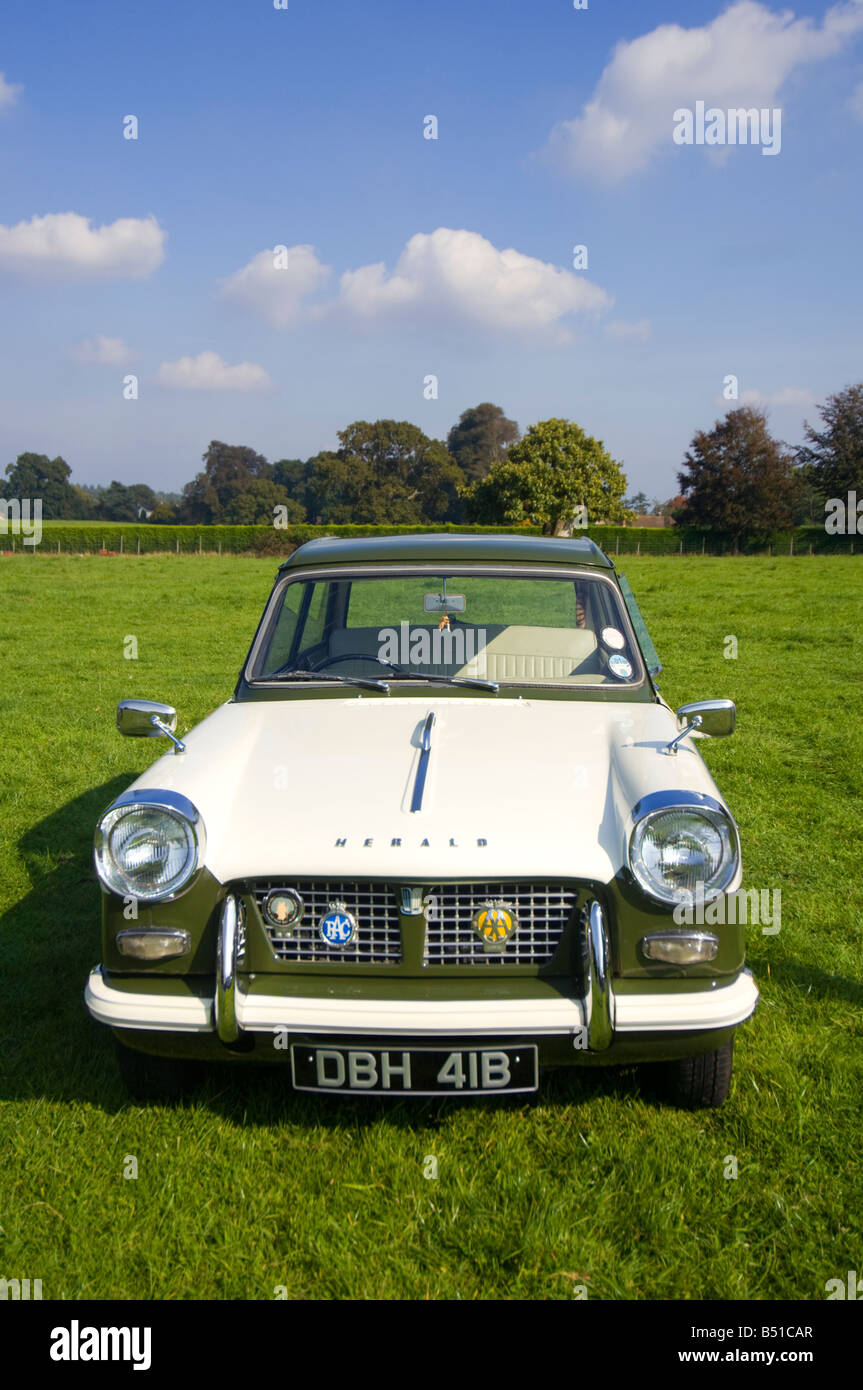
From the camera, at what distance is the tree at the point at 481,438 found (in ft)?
365

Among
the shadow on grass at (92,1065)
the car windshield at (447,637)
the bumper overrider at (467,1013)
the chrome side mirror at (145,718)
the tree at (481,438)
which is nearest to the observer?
the bumper overrider at (467,1013)

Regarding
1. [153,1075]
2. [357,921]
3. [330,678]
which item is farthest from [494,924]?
[330,678]

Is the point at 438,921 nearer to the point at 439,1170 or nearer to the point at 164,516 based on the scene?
the point at 439,1170

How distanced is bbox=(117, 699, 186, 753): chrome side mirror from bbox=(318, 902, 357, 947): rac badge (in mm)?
1210

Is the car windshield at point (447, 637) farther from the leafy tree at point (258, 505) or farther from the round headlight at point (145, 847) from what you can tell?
the leafy tree at point (258, 505)

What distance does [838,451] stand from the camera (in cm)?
5462

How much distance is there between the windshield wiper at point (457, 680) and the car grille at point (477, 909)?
1189 mm

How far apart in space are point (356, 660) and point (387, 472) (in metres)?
89.4

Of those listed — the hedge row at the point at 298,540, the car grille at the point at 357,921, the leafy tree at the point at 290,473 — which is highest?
the leafy tree at the point at 290,473

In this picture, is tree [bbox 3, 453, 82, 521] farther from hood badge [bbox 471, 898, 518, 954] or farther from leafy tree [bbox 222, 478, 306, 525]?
hood badge [bbox 471, 898, 518, 954]

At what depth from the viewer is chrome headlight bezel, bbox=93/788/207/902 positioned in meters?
2.85

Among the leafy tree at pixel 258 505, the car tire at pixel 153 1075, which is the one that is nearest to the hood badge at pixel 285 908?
the car tire at pixel 153 1075

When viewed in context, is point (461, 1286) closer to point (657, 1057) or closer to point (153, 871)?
point (657, 1057)
